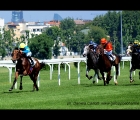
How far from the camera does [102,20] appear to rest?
108 meters

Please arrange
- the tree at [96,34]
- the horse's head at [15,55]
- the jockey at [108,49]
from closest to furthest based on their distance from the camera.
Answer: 1. the horse's head at [15,55]
2. the jockey at [108,49]
3. the tree at [96,34]

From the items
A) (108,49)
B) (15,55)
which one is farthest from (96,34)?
(15,55)

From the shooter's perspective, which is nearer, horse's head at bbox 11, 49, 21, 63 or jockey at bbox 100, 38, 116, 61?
horse's head at bbox 11, 49, 21, 63

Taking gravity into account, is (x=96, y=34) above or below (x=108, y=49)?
above

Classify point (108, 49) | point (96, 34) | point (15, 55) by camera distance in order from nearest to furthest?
→ point (15, 55) < point (108, 49) < point (96, 34)

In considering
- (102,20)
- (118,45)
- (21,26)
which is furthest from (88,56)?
(21,26)

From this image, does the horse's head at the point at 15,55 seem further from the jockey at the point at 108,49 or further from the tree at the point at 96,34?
the tree at the point at 96,34

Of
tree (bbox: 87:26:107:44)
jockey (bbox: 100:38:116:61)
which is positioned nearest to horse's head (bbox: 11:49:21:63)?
jockey (bbox: 100:38:116:61)

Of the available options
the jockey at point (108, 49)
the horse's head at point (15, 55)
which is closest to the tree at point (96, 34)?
the jockey at point (108, 49)

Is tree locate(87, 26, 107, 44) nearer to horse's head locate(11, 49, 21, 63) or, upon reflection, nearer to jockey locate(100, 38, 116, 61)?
jockey locate(100, 38, 116, 61)

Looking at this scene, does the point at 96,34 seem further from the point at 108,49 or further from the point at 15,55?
the point at 15,55
